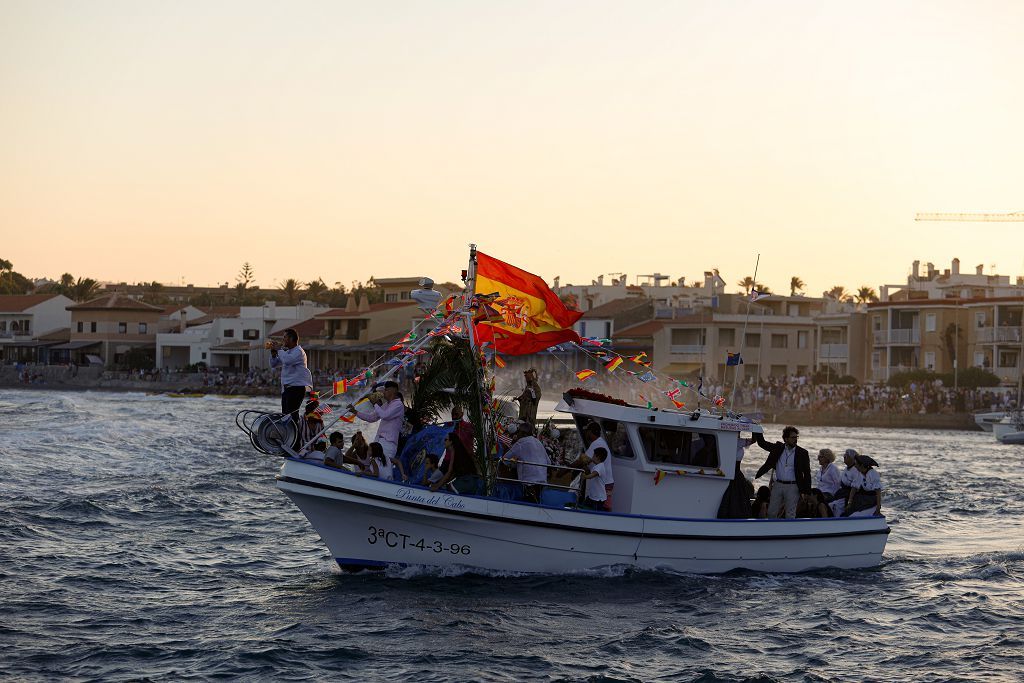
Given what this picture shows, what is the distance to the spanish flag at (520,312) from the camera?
18.1m

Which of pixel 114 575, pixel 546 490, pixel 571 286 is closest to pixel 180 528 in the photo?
pixel 114 575

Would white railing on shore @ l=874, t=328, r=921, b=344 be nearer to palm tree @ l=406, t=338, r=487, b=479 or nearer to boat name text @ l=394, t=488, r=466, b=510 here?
palm tree @ l=406, t=338, r=487, b=479

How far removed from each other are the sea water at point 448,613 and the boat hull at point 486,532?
26 cm

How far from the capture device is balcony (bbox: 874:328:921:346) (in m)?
77.7

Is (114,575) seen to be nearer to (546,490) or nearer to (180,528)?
(180,528)

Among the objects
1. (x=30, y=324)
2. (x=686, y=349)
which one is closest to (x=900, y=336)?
(x=686, y=349)

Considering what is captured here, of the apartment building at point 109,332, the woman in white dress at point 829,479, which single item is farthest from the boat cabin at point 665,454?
the apartment building at point 109,332

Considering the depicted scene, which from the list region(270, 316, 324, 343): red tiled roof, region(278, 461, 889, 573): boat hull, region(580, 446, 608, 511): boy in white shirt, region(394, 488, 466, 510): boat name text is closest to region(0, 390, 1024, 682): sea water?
region(278, 461, 889, 573): boat hull

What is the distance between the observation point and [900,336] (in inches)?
3083

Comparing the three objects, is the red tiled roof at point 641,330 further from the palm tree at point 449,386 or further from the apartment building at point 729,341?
the palm tree at point 449,386

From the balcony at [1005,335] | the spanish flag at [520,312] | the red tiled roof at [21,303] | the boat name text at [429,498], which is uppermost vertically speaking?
the red tiled roof at [21,303]

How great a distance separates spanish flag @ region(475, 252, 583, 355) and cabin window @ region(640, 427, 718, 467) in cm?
190

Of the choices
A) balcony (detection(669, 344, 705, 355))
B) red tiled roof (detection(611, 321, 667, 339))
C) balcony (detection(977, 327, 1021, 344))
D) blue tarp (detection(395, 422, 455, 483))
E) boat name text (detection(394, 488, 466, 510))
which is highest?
red tiled roof (detection(611, 321, 667, 339))

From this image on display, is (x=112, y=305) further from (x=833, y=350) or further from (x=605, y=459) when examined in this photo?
(x=605, y=459)
